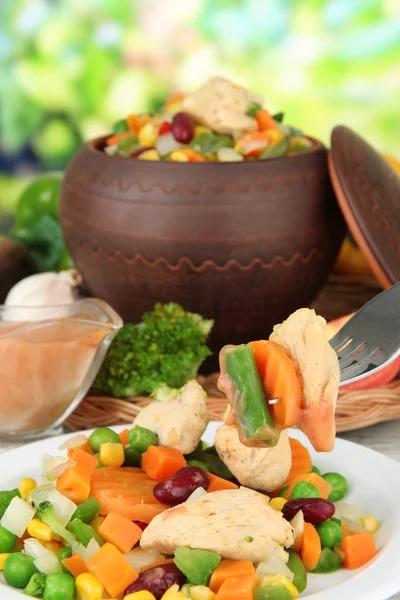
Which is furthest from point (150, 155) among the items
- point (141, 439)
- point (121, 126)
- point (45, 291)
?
point (141, 439)

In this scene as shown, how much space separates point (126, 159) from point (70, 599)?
1614 millimetres

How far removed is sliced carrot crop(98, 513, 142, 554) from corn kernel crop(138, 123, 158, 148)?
147 centimetres

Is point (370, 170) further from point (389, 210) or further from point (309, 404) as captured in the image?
point (309, 404)

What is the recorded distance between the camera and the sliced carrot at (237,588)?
166 cm

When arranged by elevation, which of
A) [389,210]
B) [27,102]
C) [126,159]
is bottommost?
[27,102]

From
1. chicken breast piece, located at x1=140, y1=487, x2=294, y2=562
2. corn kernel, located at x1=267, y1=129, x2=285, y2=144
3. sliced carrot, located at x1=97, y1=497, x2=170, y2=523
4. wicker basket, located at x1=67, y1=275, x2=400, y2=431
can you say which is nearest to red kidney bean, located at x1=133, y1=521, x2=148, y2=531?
sliced carrot, located at x1=97, y1=497, x2=170, y2=523

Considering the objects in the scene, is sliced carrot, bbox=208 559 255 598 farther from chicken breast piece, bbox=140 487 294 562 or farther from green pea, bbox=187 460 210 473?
green pea, bbox=187 460 210 473

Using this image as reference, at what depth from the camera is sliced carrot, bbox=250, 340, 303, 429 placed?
5.65 ft

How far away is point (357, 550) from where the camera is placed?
73.4 inches

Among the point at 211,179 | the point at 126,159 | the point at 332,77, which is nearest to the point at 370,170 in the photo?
the point at 211,179

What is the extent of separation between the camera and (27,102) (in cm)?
644

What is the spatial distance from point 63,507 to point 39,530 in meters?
0.07

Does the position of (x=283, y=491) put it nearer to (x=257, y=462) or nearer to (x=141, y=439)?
(x=257, y=462)

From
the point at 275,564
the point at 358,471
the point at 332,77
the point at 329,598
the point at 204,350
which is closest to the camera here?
the point at 329,598
